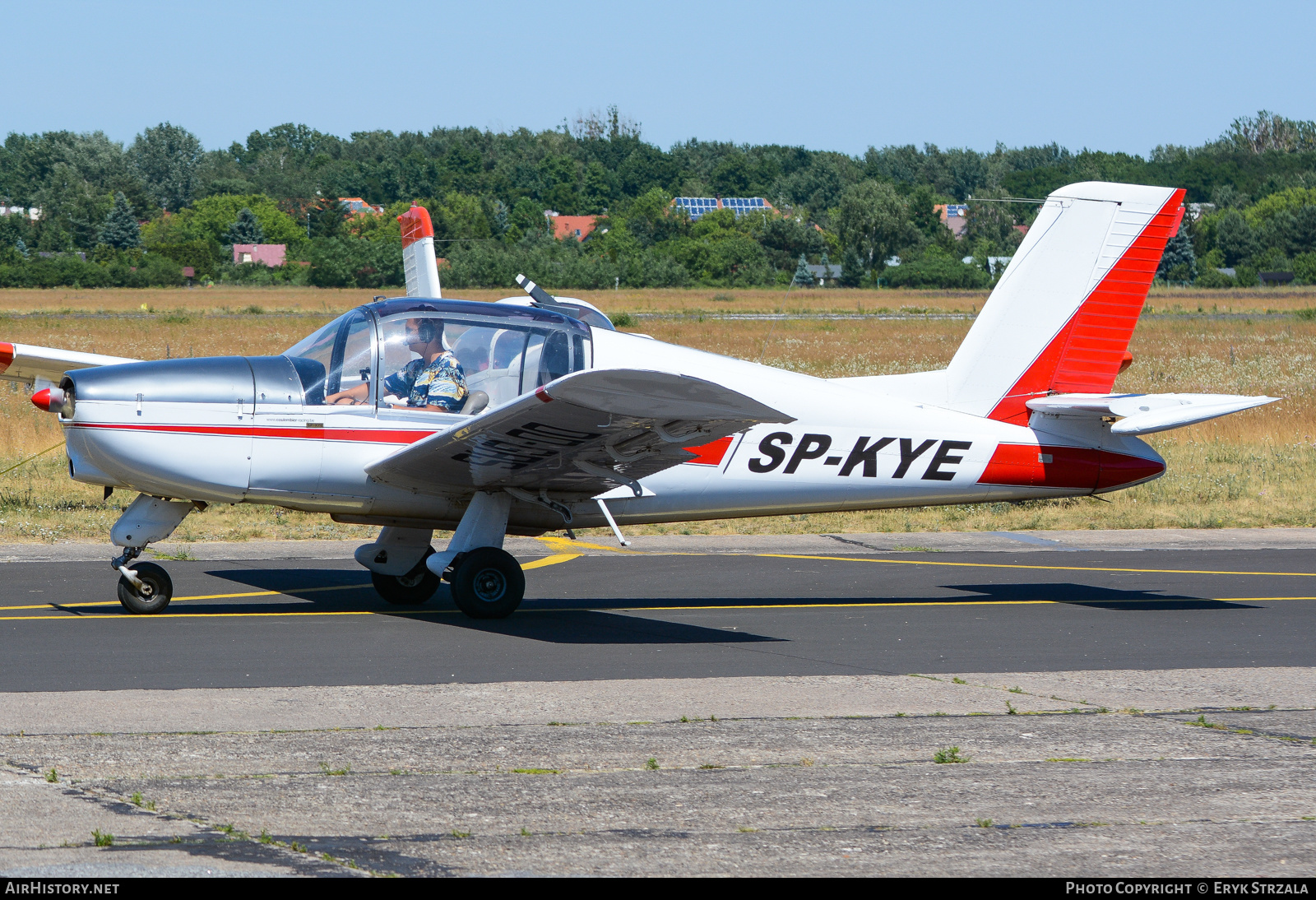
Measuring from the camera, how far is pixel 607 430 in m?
9.08

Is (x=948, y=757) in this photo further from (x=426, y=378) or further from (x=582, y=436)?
(x=426, y=378)

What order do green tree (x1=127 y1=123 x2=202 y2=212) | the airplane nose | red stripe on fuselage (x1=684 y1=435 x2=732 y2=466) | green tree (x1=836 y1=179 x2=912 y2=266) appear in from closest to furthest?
the airplane nose, red stripe on fuselage (x1=684 y1=435 x2=732 y2=466), green tree (x1=836 y1=179 x2=912 y2=266), green tree (x1=127 y1=123 x2=202 y2=212)

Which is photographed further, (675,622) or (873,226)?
(873,226)

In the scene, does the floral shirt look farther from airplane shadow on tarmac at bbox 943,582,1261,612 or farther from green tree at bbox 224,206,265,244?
green tree at bbox 224,206,265,244

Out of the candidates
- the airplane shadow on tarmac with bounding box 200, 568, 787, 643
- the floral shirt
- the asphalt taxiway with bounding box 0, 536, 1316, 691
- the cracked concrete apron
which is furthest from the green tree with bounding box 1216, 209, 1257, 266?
the floral shirt

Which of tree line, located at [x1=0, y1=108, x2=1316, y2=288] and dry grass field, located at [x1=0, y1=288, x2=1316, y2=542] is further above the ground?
tree line, located at [x1=0, y1=108, x2=1316, y2=288]

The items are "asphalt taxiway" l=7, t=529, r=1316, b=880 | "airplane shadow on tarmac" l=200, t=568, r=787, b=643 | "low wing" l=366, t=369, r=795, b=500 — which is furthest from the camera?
"airplane shadow on tarmac" l=200, t=568, r=787, b=643

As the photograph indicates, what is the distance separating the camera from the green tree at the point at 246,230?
413 feet

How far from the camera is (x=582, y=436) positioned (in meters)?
9.19

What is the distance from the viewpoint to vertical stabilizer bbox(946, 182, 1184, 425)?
37.4 ft

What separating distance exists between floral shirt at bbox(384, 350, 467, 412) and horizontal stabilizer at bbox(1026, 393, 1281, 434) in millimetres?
4703

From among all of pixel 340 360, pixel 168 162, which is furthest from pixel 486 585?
pixel 168 162

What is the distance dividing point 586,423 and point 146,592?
3691mm

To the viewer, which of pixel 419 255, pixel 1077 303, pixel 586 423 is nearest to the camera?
pixel 586 423
